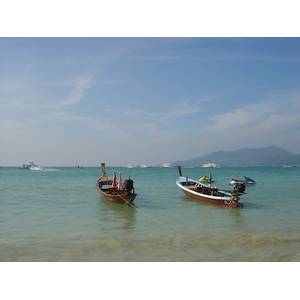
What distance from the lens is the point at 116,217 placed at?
1297 cm

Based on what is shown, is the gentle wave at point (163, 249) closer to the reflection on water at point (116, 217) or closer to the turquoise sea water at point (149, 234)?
the turquoise sea water at point (149, 234)

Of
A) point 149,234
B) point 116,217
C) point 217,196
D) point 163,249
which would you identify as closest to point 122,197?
point 116,217

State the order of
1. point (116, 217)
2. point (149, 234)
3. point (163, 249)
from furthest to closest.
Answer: point (116, 217) < point (149, 234) < point (163, 249)

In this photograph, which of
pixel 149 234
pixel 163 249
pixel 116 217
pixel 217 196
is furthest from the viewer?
pixel 217 196

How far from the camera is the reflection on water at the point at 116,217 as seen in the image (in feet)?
35.6

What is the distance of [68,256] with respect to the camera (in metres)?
6.90

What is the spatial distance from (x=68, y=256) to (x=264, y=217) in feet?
32.5

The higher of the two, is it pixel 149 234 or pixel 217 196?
pixel 217 196

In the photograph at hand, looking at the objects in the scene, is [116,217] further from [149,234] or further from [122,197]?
[149,234]

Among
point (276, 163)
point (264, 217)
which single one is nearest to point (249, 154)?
point (276, 163)

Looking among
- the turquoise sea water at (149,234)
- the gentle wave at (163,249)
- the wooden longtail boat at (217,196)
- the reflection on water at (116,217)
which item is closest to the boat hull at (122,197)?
the reflection on water at (116,217)

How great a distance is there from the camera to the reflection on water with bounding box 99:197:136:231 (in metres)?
10.8

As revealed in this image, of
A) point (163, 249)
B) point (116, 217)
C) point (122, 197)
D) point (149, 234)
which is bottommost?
point (116, 217)

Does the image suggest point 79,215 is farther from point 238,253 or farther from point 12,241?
point 238,253
